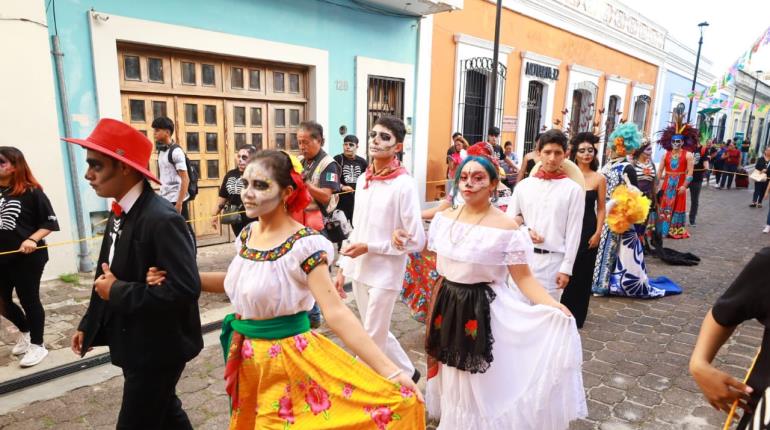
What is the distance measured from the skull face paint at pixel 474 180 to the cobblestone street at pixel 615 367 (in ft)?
6.05

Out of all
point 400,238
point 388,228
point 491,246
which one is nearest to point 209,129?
point 388,228

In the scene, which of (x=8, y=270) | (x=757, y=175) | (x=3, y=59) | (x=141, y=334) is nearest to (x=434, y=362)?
(x=141, y=334)

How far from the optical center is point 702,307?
19.5 feet

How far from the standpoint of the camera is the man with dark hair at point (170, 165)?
596 cm

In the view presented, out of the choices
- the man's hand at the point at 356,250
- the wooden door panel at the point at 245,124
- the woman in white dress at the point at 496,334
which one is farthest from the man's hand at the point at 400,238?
the wooden door panel at the point at 245,124

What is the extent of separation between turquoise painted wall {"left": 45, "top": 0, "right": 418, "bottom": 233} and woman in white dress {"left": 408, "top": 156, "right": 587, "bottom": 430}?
558 centimetres

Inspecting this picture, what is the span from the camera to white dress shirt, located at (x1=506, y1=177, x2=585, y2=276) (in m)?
3.91

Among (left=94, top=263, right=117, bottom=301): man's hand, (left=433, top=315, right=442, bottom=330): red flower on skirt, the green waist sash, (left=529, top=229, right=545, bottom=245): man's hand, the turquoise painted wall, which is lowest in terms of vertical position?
(left=433, top=315, right=442, bottom=330): red flower on skirt

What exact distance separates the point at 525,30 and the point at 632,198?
9596 mm

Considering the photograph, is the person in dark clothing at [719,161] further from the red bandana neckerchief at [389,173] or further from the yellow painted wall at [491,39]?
the red bandana neckerchief at [389,173]

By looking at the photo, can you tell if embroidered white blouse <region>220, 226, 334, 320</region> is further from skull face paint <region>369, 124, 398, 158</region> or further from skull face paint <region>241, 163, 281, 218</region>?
skull face paint <region>369, 124, 398, 158</region>

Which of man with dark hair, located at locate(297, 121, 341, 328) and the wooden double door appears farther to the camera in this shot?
the wooden double door

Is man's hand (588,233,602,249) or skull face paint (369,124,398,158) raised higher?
skull face paint (369,124,398,158)

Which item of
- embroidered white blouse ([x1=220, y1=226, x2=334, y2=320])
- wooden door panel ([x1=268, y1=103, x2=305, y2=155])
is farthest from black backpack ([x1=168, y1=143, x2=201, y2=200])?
embroidered white blouse ([x1=220, y1=226, x2=334, y2=320])
